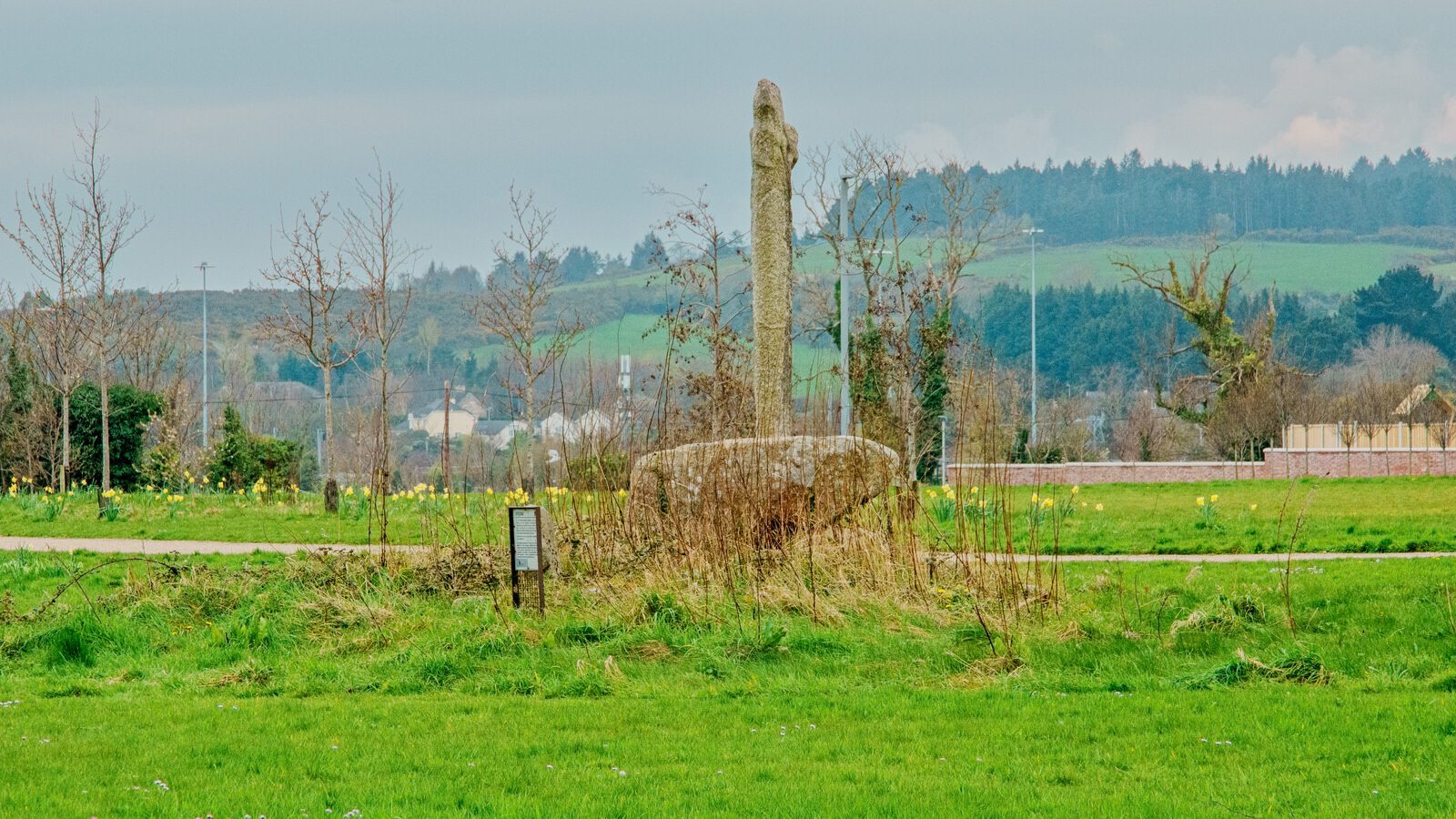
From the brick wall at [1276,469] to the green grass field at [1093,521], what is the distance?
6.06m

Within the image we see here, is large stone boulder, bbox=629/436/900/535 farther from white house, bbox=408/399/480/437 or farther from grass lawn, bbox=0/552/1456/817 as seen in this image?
white house, bbox=408/399/480/437

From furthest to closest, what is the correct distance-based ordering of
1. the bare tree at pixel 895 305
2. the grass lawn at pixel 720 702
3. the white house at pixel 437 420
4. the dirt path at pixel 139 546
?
1. the white house at pixel 437 420
2. the bare tree at pixel 895 305
3. the dirt path at pixel 139 546
4. the grass lawn at pixel 720 702

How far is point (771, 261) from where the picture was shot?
1281 cm

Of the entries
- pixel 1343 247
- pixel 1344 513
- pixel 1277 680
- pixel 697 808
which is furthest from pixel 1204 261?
pixel 1343 247

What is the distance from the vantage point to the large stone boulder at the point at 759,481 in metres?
9.82

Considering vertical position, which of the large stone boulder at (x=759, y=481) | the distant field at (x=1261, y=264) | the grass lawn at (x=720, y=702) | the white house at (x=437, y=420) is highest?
the distant field at (x=1261, y=264)

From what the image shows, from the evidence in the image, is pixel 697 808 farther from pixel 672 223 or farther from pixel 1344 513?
pixel 672 223

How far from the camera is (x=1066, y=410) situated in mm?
44719

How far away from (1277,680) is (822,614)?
2877 millimetres

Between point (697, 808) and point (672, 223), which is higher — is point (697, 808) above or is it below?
below

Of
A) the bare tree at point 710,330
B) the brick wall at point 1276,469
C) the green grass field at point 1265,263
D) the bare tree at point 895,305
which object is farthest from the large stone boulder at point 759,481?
the green grass field at point 1265,263

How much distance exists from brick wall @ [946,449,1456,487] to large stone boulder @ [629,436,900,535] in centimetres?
1875

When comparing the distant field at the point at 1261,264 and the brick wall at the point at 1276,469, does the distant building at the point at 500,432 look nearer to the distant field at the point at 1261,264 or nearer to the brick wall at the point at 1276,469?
the brick wall at the point at 1276,469

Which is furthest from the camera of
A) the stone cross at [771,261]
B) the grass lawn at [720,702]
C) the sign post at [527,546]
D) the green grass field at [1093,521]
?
the green grass field at [1093,521]
